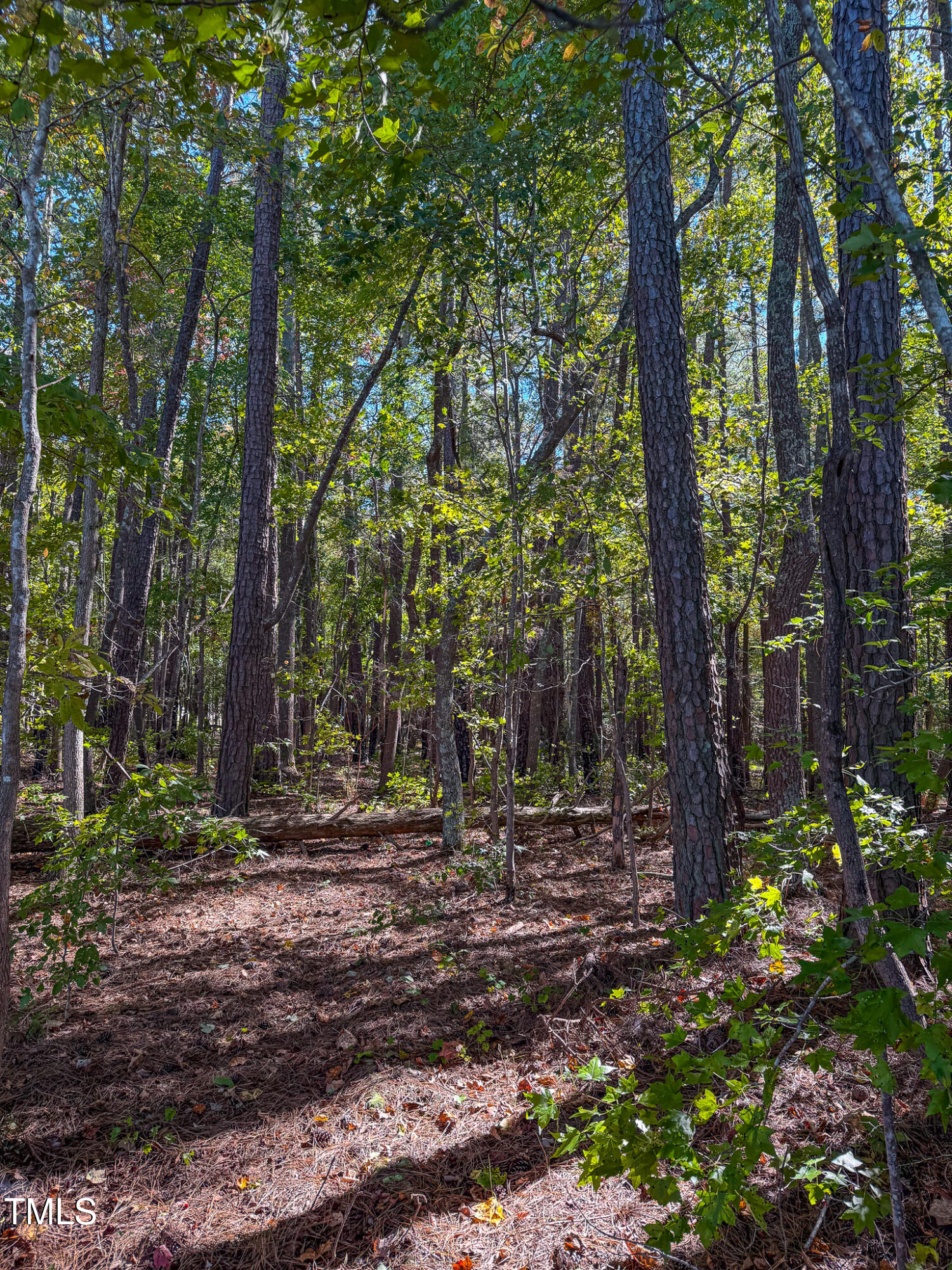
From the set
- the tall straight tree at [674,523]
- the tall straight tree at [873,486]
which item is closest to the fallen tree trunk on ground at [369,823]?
the tall straight tree at [674,523]

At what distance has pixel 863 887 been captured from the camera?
1935 mm

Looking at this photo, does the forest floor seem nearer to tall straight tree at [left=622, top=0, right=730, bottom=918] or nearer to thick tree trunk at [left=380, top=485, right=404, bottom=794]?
tall straight tree at [left=622, top=0, right=730, bottom=918]

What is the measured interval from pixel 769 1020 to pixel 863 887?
18.6 inches

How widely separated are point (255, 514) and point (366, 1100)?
20.2 ft

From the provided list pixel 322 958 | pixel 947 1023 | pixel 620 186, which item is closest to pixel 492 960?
pixel 322 958

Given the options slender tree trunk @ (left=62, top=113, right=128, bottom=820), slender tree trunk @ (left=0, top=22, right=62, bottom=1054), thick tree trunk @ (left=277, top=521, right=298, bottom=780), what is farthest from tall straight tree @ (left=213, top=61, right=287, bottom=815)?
slender tree trunk @ (left=0, top=22, right=62, bottom=1054)

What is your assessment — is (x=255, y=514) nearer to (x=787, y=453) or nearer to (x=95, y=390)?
(x=95, y=390)

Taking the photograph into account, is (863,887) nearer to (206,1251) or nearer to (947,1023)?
(947,1023)

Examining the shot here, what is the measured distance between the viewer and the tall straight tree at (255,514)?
760 cm

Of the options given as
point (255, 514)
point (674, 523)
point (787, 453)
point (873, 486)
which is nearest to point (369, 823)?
point (255, 514)

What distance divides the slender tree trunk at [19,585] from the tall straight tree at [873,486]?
406cm

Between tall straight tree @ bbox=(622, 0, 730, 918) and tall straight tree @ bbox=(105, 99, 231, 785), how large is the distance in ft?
19.5

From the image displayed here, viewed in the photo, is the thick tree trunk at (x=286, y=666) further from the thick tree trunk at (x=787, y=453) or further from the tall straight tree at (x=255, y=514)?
the thick tree trunk at (x=787, y=453)

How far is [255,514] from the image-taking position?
7770mm
